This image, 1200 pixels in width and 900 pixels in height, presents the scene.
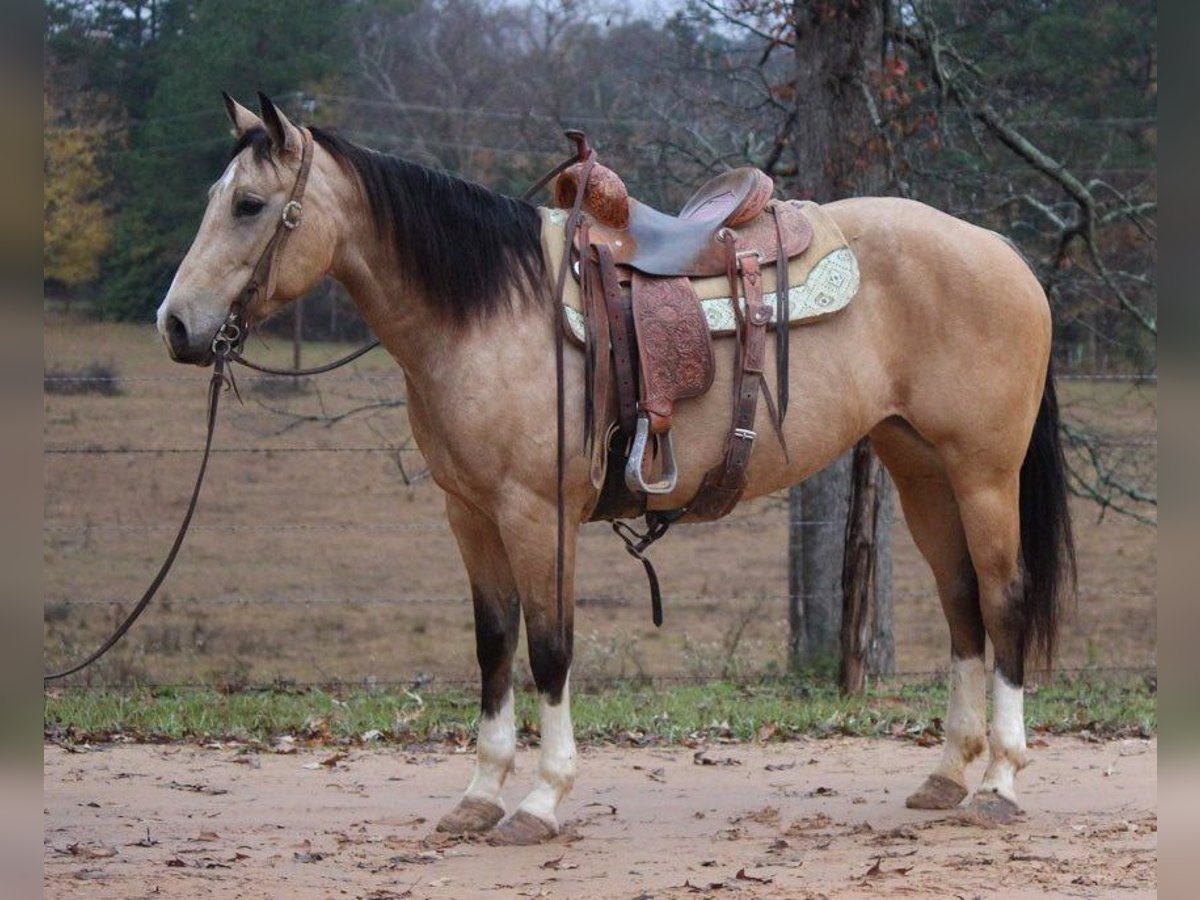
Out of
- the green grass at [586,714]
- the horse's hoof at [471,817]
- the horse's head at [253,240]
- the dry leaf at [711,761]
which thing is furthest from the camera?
the green grass at [586,714]

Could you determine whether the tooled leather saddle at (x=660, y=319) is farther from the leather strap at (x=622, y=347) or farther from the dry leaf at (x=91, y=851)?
the dry leaf at (x=91, y=851)

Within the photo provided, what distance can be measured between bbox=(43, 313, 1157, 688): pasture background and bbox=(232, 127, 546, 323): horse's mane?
11.5 ft

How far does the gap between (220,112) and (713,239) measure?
500 cm

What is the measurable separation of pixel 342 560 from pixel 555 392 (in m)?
8.08

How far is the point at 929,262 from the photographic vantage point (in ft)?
15.3

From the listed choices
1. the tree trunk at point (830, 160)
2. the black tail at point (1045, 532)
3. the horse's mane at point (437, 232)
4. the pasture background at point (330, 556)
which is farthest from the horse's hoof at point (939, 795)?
the pasture background at point (330, 556)

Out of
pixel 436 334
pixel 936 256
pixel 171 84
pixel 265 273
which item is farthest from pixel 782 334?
pixel 171 84

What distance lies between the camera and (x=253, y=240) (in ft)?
13.3

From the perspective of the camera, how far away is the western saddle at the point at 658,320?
433 centimetres

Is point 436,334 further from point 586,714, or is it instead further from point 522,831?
point 586,714

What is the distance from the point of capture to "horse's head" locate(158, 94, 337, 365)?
393cm

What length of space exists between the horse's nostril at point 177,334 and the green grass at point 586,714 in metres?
2.40
